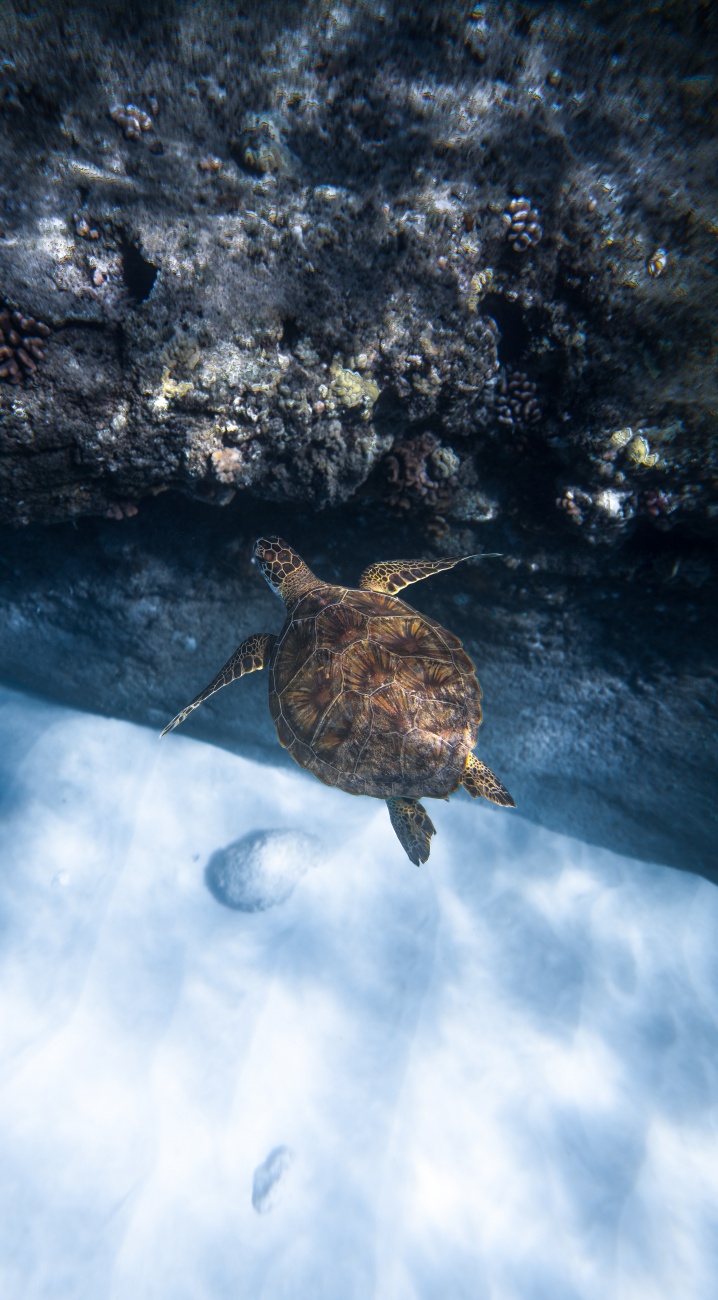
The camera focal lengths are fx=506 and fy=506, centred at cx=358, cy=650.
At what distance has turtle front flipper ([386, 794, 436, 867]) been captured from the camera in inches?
153

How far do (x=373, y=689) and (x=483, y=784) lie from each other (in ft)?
3.22

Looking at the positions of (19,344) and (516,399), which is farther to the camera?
(516,399)

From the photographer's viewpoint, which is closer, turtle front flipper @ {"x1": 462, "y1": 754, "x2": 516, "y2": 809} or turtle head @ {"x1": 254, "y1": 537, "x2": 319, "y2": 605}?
turtle front flipper @ {"x1": 462, "y1": 754, "x2": 516, "y2": 809}

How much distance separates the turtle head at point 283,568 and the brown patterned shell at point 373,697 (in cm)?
11

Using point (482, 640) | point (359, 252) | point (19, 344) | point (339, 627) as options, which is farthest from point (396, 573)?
point (19, 344)

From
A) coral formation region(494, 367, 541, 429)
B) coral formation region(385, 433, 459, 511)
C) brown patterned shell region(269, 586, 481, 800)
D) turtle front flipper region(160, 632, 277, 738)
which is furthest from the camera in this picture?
turtle front flipper region(160, 632, 277, 738)

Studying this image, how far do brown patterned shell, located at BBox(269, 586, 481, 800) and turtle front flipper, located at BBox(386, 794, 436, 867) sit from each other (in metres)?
0.68

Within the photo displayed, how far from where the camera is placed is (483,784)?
133 inches

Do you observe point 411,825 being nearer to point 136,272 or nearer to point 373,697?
point 373,697

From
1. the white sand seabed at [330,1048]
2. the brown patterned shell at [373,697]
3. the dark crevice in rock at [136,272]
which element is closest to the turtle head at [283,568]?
the brown patterned shell at [373,697]

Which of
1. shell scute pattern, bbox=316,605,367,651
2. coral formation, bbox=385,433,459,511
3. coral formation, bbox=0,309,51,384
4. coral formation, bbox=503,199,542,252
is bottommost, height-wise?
shell scute pattern, bbox=316,605,367,651

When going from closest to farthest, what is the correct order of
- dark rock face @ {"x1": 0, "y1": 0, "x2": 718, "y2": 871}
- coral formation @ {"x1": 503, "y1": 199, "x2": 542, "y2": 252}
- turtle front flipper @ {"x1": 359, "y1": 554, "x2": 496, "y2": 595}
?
1. dark rock face @ {"x1": 0, "y1": 0, "x2": 718, "y2": 871}
2. coral formation @ {"x1": 503, "y1": 199, "x2": 542, "y2": 252}
3. turtle front flipper @ {"x1": 359, "y1": 554, "x2": 496, "y2": 595}

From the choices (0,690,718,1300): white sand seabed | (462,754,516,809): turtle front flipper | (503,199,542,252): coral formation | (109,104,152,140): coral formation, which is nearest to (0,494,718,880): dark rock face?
(0,690,718,1300): white sand seabed

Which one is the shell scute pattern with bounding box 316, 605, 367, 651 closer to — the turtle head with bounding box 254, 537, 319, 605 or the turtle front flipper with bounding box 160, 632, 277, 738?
the turtle head with bounding box 254, 537, 319, 605
